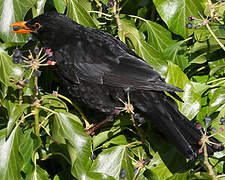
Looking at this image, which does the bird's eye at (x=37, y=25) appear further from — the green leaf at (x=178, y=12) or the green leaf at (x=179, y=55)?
the green leaf at (x=179, y=55)

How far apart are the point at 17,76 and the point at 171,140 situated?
1.33 m

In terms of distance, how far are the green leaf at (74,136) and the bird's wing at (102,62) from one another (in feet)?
2.93

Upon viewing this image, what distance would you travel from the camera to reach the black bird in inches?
161

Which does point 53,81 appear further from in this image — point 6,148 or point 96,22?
point 6,148

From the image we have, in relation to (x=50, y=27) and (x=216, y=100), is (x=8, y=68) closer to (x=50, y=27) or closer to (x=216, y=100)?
(x=50, y=27)

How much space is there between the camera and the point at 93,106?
170 inches

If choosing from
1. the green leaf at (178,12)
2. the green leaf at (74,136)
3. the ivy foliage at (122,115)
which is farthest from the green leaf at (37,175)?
the green leaf at (178,12)

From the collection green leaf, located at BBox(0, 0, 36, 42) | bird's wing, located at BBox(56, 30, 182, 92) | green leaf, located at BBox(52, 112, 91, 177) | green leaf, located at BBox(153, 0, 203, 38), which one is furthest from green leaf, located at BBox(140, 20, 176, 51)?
green leaf, located at BBox(52, 112, 91, 177)

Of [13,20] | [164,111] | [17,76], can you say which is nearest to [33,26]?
[13,20]

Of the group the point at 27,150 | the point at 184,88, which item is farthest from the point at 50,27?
the point at 27,150

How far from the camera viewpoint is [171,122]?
3887 millimetres

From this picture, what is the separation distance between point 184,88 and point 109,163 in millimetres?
943

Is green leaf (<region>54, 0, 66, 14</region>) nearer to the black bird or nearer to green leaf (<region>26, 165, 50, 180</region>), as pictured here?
the black bird

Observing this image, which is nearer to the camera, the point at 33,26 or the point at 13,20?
the point at 13,20
